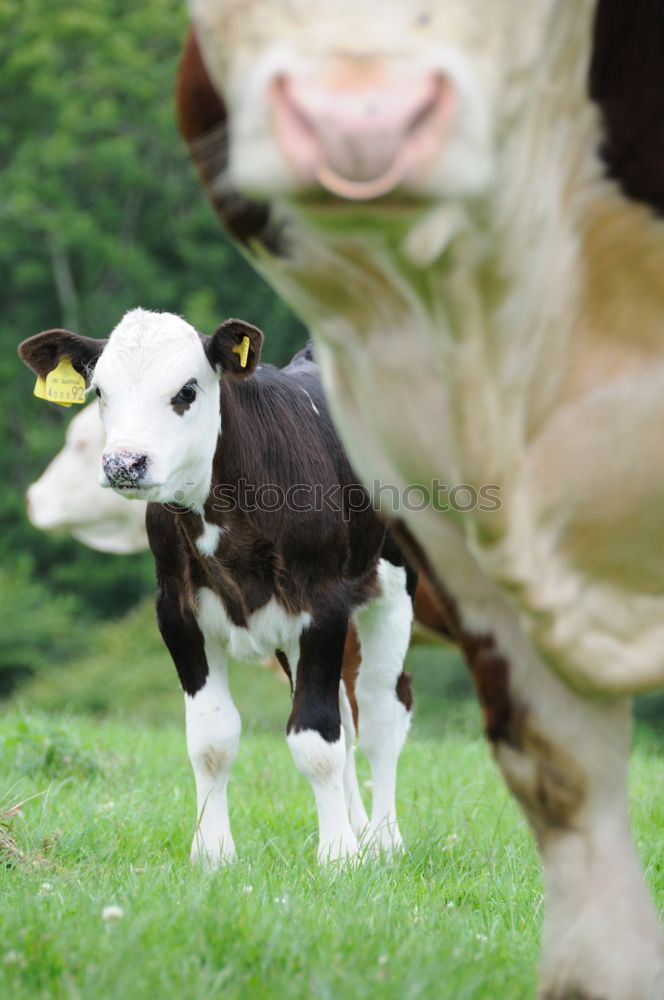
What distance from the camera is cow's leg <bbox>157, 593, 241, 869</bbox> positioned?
4.82 m

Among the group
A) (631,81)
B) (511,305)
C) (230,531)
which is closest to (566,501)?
(511,305)

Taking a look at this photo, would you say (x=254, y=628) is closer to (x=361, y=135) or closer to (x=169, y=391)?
(x=169, y=391)

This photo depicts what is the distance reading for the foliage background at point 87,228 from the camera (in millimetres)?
25203

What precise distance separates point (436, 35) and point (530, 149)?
0.23 metres

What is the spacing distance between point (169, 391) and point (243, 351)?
0.28 meters

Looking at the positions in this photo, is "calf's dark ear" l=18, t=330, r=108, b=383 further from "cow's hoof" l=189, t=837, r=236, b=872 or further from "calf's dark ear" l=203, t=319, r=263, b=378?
"cow's hoof" l=189, t=837, r=236, b=872

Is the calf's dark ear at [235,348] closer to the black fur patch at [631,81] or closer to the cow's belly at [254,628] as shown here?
the cow's belly at [254,628]

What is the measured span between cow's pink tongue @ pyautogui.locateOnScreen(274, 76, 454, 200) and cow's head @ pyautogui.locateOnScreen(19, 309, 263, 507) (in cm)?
300

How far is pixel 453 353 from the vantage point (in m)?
1.82

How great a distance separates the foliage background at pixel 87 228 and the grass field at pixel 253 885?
1791 centimetres

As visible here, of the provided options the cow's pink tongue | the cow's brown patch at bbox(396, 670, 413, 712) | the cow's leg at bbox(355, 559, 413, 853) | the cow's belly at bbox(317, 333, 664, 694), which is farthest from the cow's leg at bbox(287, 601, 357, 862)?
the cow's pink tongue

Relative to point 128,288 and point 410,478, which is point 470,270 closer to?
point 410,478

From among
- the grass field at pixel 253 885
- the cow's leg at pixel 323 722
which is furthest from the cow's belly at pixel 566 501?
the cow's leg at pixel 323 722

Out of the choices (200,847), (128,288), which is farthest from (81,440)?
(128,288)
